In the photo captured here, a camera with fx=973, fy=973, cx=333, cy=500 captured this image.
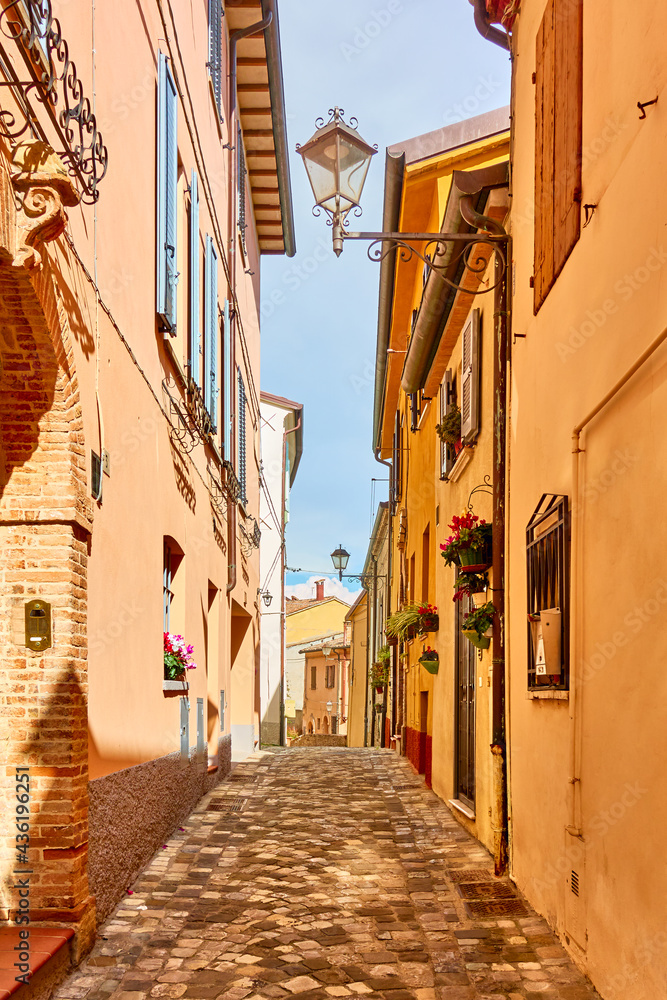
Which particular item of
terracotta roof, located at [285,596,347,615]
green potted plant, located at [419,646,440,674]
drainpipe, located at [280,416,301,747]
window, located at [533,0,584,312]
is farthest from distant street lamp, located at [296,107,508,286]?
terracotta roof, located at [285,596,347,615]

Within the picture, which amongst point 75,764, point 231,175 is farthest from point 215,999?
point 231,175

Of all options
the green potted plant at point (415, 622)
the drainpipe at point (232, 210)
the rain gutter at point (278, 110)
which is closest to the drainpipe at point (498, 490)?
the green potted plant at point (415, 622)

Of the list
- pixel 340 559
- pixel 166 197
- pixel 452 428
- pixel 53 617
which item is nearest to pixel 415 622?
pixel 452 428

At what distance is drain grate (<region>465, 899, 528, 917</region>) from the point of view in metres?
5.75

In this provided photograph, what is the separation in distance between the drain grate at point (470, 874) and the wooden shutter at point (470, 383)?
→ 139 inches

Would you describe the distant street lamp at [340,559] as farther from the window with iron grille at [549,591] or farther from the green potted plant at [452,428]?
the window with iron grille at [549,591]

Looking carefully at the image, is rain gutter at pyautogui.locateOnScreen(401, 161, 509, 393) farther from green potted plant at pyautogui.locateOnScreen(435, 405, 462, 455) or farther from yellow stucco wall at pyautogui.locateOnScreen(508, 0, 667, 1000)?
yellow stucco wall at pyautogui.locateOnScreen(508, 0, 667, 1000)

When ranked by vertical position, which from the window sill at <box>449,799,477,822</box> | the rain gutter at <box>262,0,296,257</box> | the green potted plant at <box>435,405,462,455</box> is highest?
the rain gutter at <box>262,0,296,257</box>

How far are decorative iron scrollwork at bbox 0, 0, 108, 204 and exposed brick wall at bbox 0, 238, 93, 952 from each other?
0.85 meters

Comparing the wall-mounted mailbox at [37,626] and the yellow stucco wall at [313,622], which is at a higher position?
the wall-mounted mailbox at [37,626]

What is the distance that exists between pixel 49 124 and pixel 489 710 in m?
5.10

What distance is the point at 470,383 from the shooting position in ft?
27.9

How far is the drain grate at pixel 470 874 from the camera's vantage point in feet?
21.6

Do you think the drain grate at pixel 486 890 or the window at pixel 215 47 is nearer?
the drain grate at pixel 486 890
